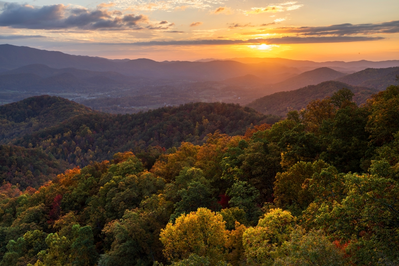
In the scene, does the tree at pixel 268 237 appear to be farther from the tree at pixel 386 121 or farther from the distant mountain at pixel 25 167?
the distant mountain at pixel 25 167

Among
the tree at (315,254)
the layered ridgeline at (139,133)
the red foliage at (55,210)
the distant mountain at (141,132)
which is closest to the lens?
the tree at (315,254)

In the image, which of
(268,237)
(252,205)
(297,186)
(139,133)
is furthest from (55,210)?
(139,133)

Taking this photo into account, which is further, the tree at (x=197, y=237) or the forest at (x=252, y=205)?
the tree at (x=197, y=237)

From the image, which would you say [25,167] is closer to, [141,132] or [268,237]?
[141,132]

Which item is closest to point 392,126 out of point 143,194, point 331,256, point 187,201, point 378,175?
point 378,175

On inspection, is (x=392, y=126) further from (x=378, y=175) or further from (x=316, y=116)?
(x=316, y=116)

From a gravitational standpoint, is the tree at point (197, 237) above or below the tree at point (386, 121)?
below

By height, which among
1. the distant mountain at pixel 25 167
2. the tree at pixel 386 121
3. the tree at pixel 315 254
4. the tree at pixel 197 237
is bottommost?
the distant mountain at pixel 25 167

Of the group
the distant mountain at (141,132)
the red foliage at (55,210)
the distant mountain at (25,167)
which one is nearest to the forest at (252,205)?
the red foliage at (55,210)
